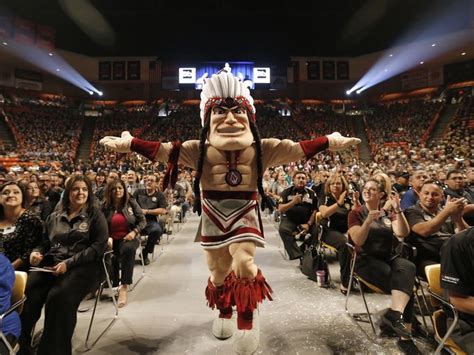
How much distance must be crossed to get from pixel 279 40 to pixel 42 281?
68.1ft

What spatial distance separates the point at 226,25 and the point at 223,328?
19.1m

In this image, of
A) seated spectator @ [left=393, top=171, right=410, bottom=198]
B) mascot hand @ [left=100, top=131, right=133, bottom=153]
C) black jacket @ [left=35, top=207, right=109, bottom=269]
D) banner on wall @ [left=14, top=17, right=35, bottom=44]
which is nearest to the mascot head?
mascot hand @ [left=100, top=131, right=133, bottom=153]

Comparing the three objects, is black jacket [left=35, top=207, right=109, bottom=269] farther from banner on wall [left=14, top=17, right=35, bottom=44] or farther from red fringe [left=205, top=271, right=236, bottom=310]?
banner on wall [left=14, top=17, right=35, bottom=44]

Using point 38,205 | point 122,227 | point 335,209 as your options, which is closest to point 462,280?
point 335,209

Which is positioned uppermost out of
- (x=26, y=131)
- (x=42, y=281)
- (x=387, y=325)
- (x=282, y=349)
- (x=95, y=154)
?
(x=26, y=131)

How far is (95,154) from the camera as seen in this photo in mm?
19641

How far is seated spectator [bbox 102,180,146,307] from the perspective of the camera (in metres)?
3.34

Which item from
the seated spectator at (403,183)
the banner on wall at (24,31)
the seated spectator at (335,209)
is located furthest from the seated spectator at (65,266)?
Answer: the banner on wall at (24,31)

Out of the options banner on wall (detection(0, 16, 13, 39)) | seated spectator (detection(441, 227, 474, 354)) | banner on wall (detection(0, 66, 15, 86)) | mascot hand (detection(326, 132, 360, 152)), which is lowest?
→ seated spectator (detection(441, 227, 474, 354))

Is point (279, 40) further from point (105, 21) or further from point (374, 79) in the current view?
point (105, 21)

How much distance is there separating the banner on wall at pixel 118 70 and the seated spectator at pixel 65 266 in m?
23.2

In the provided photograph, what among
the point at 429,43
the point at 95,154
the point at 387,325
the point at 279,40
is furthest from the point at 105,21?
the point at 387,325

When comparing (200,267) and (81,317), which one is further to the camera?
(200,267)

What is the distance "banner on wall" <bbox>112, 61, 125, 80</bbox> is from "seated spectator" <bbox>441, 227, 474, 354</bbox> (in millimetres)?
24868
